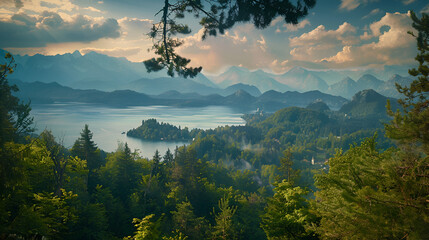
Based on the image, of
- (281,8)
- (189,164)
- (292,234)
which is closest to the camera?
(281,8)

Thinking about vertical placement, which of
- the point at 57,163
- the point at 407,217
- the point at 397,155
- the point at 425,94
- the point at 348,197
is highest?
the point at 425,94

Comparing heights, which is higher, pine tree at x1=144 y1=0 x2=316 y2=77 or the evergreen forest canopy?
pine tree at x1=144 y1=0 x2=316 y2=77

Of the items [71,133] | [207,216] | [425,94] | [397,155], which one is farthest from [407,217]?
[71,133]

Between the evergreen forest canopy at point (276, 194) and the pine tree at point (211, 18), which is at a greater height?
the pine tree at point (211, 18)

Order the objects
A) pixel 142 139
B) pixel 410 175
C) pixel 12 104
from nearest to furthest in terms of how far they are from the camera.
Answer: pixel 410 175
pixel 12 104
pixel 142 139

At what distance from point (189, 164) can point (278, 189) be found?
2759 centimetres

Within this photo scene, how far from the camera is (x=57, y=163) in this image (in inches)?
665

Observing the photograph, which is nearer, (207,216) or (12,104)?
(12,104)

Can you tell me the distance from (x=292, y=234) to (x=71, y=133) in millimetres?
141688

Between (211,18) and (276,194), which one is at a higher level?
(211,18)

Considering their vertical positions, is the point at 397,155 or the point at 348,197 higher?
the point at 397,155

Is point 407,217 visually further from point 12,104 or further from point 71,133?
point 71,133

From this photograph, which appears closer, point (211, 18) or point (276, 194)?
point (211, 18)

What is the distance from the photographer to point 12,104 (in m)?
26.2
